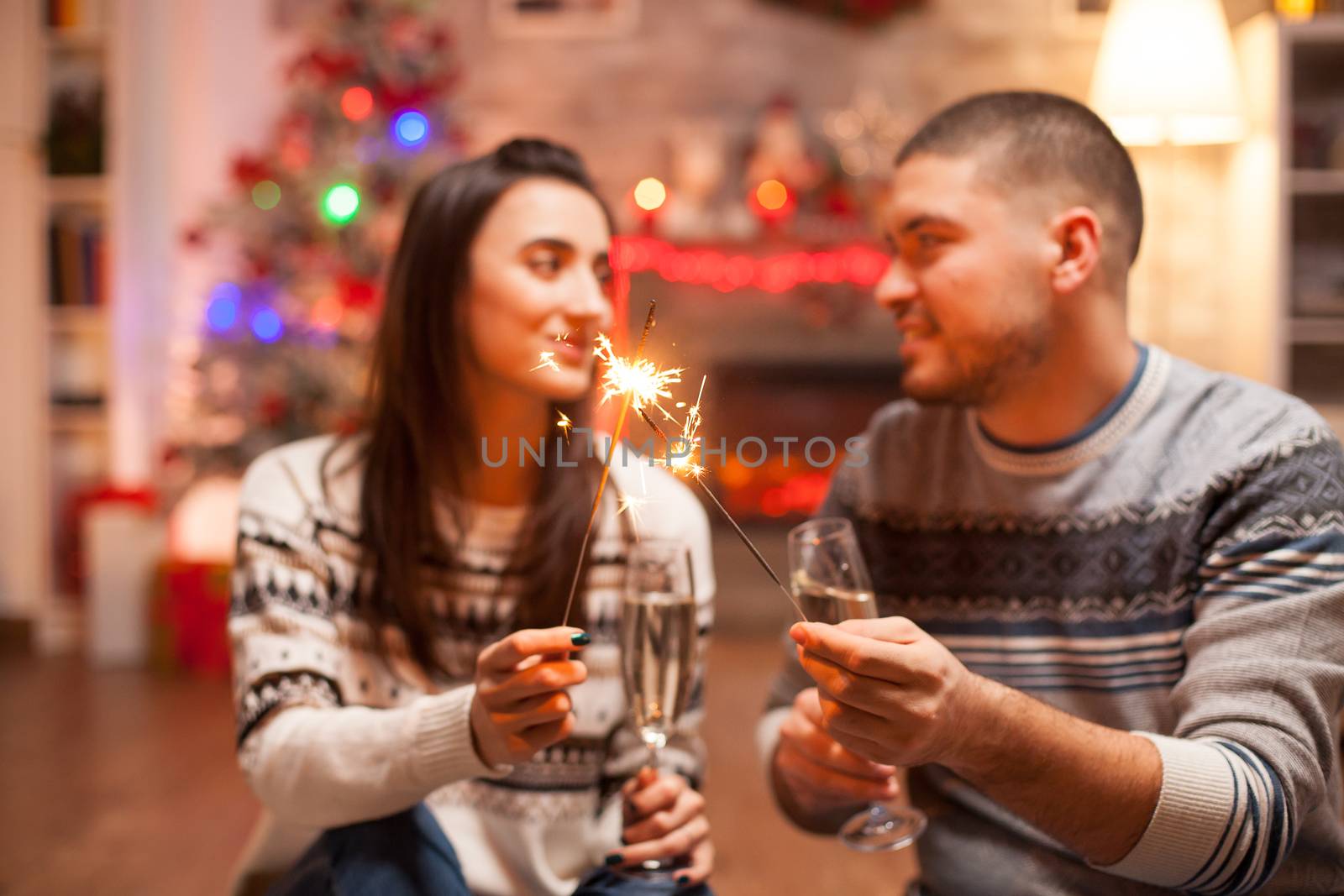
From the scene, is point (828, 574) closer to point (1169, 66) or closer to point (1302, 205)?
point (1169, 66)

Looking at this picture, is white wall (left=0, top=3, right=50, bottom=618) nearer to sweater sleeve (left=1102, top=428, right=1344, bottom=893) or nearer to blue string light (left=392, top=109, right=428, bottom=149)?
blue string light (left=392, top=109, right=428, bottom=149)

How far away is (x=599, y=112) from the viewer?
4.18 metres

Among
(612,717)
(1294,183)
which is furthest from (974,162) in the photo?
(1294,183)

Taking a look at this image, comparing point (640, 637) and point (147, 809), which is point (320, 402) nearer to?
point (147, 809)

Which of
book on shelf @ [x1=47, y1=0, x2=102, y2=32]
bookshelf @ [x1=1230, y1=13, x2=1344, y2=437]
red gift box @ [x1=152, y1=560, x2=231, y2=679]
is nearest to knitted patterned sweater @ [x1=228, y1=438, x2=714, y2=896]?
red gift box @ [x1=152, y1=560, x2=231, y2=679]

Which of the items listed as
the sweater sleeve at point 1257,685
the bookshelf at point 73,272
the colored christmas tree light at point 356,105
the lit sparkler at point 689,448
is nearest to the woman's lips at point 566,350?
the lit sparkler at point 689,448

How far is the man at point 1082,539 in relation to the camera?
78 cm

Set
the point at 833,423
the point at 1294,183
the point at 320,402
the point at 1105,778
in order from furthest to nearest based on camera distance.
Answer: the point at 833,423, the point at 1294,183, the point at 320,402, the point at 1105,778

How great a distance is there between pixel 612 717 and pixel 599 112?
346 centimetres

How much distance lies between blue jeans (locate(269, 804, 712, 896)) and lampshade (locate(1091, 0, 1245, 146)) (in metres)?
2.89

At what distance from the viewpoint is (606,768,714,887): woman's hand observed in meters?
0.86

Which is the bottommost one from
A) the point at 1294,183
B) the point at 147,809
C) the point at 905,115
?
the point at 147,809

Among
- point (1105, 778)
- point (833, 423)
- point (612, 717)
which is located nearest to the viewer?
point (1105, 778)

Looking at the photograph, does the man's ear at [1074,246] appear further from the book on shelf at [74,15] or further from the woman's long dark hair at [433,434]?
the book on shelf at [74,15]
